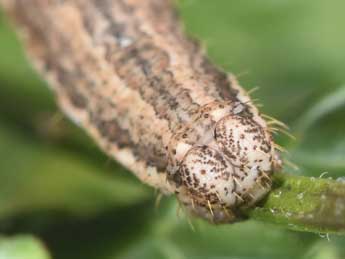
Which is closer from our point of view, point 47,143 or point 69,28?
point 69,28

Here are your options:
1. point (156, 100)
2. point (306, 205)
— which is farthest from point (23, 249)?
point (306, 205)

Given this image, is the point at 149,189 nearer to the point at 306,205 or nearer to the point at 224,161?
the point at 224,161

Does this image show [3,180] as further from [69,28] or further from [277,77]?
[277,77]

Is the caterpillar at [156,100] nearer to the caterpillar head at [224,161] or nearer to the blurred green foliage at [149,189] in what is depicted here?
the caterpillar head at [224,161]

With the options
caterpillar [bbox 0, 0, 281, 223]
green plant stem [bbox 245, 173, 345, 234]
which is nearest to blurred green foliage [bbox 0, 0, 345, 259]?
caterpillar [bbox 0, 0, 281, 223]

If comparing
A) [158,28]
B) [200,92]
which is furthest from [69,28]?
[200,92]

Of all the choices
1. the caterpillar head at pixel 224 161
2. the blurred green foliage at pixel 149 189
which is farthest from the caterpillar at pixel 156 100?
the blurred green foliage at pixel 149 189
